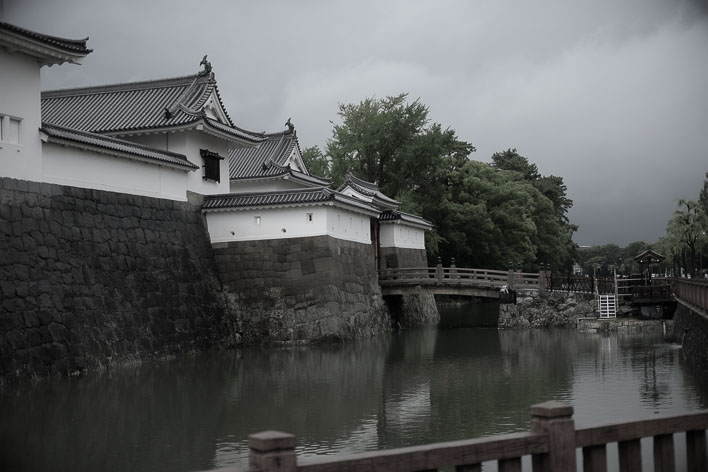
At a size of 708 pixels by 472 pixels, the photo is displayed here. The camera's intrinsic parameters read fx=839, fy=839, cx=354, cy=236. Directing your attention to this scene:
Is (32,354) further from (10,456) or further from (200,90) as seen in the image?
(200,90)

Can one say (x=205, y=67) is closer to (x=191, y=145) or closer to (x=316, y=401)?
(x=191, y=145)

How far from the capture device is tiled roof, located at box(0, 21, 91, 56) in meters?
16.6

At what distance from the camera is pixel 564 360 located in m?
19.3

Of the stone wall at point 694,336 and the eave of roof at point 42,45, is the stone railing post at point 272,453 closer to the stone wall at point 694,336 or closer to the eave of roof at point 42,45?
the stone wall at point 694,336

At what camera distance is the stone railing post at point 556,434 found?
527cm

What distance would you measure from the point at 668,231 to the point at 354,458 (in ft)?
176

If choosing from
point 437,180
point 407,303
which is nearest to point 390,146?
point 437,180

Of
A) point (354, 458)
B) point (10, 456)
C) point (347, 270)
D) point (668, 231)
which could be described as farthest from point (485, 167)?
point (354, 458)

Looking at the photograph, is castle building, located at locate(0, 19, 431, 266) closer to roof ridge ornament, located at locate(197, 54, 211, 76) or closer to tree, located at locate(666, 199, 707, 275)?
roof ridge ornament, located at locate(197, 54, 211, 76)

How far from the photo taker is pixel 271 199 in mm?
24469

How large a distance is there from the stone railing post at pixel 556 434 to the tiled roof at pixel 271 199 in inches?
752

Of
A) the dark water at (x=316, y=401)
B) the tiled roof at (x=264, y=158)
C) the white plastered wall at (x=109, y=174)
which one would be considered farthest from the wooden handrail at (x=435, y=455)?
the tiled roof at (x=264, y=158)

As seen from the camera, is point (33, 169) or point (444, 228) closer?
point (33, 169)

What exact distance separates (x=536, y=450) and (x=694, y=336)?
1411 centimetres
